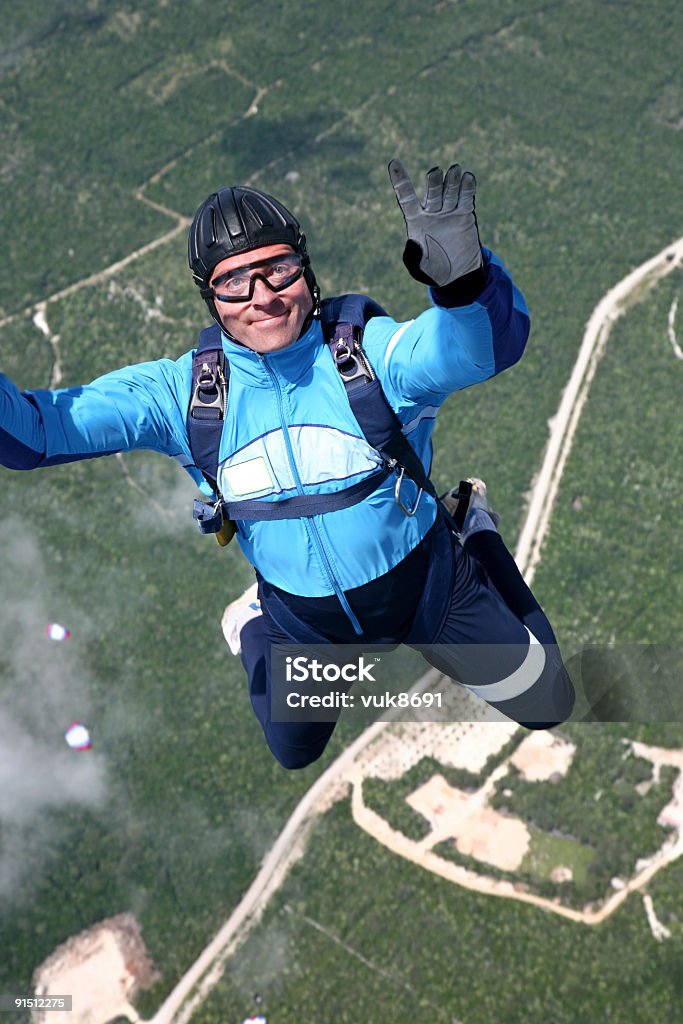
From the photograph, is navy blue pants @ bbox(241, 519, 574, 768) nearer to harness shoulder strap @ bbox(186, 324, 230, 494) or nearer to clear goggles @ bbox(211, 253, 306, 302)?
harness shoulder strap @ bbox(186, 324, 230, 494)

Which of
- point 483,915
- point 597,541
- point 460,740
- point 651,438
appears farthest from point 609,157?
point 483,915

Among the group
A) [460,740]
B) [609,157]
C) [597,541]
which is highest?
[609,157]

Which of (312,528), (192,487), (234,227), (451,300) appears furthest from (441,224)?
(192,487)

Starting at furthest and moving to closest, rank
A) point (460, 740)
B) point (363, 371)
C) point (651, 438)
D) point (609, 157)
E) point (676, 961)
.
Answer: point (609, 157)
point (651, 438)
point (460, 740)
point (676, 961)
point (363, 371)

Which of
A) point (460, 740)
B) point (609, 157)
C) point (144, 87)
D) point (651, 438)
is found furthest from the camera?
Result: point (144, 87)

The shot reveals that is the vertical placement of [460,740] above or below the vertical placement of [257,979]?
above

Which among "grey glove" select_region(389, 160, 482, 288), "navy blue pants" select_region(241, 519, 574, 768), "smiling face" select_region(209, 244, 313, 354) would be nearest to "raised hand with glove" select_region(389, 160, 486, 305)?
"grey glove" select_region(389, 160, 482, 288)

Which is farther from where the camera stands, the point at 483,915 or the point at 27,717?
the point at 27,717

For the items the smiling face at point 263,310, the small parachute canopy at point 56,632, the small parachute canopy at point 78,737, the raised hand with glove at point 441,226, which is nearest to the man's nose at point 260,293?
the smiling face at point 263,310

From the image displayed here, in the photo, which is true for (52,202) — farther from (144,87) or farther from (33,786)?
(33,786)
